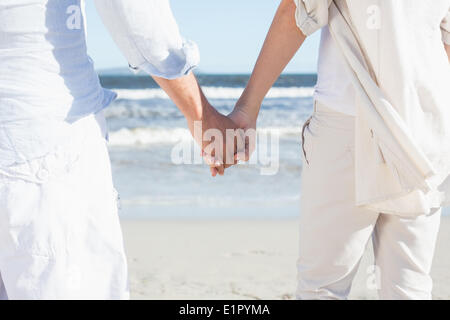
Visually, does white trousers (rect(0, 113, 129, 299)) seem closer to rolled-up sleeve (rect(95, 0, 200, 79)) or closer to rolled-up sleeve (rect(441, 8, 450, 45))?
rolled-up sleeve (rect(95, 0, 200, 79))

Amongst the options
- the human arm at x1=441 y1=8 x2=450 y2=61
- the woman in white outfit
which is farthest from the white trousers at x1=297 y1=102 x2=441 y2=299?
the human arm at x1=441 y1=8 x2=450 y2=61

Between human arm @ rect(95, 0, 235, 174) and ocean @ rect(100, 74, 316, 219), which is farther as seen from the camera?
ocean @ rect(100, 74, 316, 219)

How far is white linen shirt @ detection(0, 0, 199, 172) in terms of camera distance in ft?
3.94

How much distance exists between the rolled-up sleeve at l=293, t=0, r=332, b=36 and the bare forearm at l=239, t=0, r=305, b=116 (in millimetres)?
84

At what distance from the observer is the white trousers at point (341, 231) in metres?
1.70

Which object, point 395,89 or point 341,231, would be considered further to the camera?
point 341,231

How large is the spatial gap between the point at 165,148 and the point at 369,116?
8196mm

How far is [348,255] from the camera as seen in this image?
1735mm

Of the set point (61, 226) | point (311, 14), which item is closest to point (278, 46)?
point (311, 14)

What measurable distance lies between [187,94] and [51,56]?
0.38 metres

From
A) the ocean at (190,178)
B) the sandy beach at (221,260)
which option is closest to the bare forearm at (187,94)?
the sandy beach at (221,260)

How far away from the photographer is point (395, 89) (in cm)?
152

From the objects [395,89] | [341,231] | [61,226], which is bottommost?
[341,231]

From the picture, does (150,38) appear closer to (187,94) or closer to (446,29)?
(187,94)
